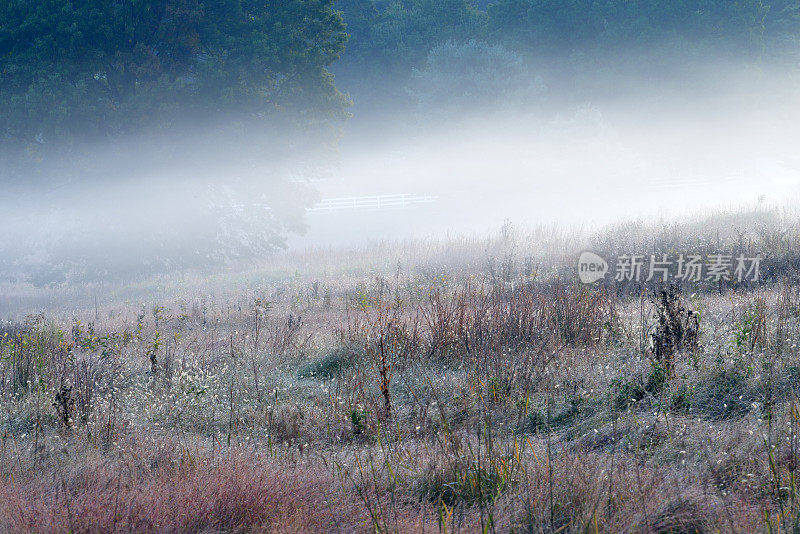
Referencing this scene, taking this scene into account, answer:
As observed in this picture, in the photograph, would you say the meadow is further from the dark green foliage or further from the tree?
the tree

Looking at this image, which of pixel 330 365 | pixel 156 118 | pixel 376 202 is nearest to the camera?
pixel 330 365

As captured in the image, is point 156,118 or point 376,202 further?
point 376,202

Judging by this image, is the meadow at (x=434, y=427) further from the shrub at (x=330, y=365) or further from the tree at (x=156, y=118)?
the tree at (x=156, y=118)

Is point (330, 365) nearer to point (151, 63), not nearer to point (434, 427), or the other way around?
point (434, 427)

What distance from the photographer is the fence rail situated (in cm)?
3871

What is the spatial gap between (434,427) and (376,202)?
37.7m

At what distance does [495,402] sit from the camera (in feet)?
14.1

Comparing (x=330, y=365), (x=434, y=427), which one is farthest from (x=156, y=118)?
(x=434, y=427)

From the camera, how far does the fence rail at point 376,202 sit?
38709 mm

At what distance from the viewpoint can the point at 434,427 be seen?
3354mm

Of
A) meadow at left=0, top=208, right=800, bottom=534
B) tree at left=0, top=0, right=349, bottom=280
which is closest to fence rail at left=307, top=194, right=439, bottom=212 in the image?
tree at left=0, top=0, right=349, bottom=280

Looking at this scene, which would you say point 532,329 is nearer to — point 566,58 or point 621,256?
point 621,256

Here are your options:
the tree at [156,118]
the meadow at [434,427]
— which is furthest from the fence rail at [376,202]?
the meadow at [434,427]

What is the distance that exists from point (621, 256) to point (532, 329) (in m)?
5.65
